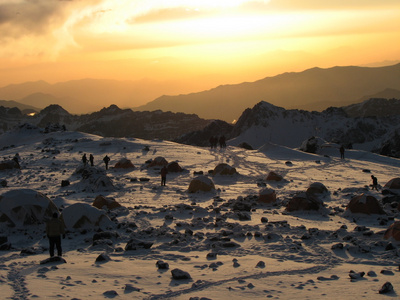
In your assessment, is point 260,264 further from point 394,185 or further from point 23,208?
point 394,185

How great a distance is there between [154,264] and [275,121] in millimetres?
119369

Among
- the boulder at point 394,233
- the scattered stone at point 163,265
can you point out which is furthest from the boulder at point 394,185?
the scattered stone at point 163,265

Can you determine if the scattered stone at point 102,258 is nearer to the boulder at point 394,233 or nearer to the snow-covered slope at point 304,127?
the boulder at point 394,233

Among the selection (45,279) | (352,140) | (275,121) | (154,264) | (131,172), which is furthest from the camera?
(275,121)

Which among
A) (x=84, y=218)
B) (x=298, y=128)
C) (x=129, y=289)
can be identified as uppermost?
(x=298, y=128)

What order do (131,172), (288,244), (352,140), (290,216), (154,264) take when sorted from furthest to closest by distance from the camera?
(352,140), (131,172), (290,216), (288,244), (154,264)

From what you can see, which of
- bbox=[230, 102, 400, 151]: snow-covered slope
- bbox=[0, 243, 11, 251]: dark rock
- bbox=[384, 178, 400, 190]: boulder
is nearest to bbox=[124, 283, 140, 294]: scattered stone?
bbox=[0, 243, 11, 251]: dark rock

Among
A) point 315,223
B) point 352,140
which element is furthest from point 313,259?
point 352,140

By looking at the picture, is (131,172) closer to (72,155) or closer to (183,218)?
(72,155)

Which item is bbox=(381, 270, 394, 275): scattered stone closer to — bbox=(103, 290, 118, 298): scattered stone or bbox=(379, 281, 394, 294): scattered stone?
bbox=(379, 281, 394, 294): scattered stone

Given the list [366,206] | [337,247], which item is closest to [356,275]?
[337,247]

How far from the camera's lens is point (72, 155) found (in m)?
52.3

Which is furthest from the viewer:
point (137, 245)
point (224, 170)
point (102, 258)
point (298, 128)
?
point (298, 128)

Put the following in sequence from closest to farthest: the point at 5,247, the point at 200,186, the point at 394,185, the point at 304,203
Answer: the point at 5,247
the point at 304,203
the point at 200,186
the point at 394,185
